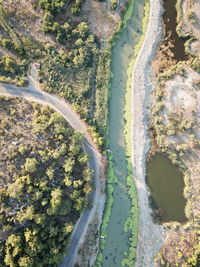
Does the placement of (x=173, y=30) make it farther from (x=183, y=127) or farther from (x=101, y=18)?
(x=183, y=127)

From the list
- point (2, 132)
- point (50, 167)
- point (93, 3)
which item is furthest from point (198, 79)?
point (2, 132)

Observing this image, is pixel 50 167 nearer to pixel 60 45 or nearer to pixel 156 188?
pixel 156 188

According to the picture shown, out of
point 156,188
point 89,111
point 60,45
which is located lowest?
point 156,188

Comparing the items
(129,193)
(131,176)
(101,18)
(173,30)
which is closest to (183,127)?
(131,176)

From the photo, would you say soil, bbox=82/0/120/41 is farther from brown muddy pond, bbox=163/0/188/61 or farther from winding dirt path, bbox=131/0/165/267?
brown muddy pond, bbox=163/0/188/61

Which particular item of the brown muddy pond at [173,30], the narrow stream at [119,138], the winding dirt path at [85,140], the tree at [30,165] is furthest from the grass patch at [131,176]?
the tree at [30,165]

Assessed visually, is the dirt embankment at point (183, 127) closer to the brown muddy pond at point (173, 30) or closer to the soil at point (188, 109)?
the soil at point (188, 109)

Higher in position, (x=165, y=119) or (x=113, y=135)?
(x=165, y=119)
